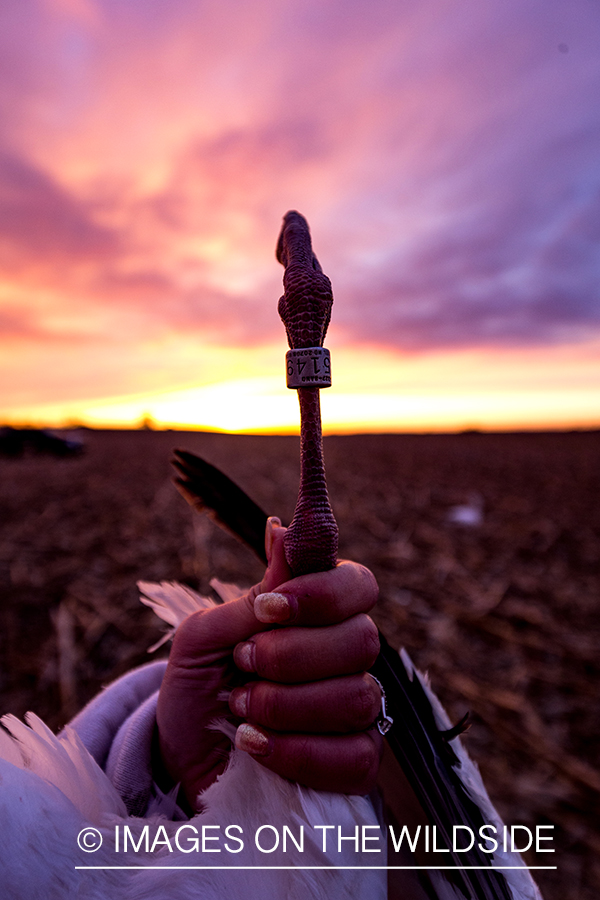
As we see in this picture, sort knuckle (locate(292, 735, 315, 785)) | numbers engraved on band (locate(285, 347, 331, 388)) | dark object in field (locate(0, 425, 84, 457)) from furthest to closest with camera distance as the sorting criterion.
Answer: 1. dark object in field (locate(0, 425, 84, 457))
2. knuckle (locate(292, 735, 315, 785))
3. numbers engraved on band (locate(285, 347, 331, 388))

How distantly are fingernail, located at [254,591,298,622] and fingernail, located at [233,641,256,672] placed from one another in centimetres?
12

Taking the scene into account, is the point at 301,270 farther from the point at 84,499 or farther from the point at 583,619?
the point at 84,499

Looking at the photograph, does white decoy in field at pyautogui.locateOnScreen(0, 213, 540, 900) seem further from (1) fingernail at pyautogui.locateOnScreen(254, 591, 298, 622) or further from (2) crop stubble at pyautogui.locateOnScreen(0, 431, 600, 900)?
(2) crop stubble at pyautogui.locateOnScreen(0, 431, 600, 900)

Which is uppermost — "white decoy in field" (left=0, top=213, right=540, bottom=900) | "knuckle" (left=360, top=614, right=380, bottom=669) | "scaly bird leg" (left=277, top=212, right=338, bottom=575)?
"scaly bird leg" (left=277, top=212, right=338, bottom=575)

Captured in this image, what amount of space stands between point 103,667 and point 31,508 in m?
5.14

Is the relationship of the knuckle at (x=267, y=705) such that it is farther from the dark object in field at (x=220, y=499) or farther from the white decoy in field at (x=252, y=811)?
the dark object in field at (x=220, y=499)

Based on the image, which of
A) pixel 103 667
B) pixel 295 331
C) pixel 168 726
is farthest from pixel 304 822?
pixel 103 667

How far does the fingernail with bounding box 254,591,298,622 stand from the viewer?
0.88 metres

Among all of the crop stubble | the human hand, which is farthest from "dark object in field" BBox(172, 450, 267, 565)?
the crop stubble

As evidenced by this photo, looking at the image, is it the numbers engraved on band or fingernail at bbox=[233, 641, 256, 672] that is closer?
the numbers engraved on band

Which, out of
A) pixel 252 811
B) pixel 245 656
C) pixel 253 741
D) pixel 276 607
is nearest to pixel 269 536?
pixel 276 607

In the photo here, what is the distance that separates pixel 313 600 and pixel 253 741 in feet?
0.97

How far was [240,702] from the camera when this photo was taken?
0.96 m

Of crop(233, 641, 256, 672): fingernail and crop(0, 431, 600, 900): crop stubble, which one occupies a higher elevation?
crop(233, 641, 256, 672): fingernail
